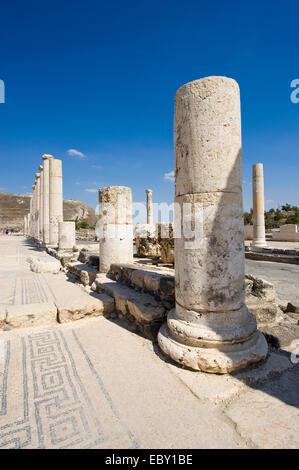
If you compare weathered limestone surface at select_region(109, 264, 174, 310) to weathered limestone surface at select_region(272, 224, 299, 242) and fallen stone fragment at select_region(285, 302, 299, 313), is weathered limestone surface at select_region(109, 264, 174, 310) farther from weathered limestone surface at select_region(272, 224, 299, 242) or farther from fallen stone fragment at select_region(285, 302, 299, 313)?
weathered limestone surface at select_region(272, 224, 299, 242)

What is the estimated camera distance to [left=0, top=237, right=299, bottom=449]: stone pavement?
5.47ft

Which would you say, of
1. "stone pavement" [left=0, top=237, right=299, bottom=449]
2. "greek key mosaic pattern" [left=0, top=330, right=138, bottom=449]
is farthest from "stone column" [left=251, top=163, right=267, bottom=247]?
"greek key mosaic pattern" [left=0, top=330, right=138, bottom=449]

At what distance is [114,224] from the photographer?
570cm

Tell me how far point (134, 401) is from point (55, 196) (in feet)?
49.8

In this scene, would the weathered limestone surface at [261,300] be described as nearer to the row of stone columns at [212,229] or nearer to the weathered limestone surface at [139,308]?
the row of stone columns at [212,229]

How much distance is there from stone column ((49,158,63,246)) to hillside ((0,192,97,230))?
50.8 m

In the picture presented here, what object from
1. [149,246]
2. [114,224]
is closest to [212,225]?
[114,224]

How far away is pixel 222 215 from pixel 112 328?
89.4 inches

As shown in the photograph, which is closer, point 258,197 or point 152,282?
point 152,282

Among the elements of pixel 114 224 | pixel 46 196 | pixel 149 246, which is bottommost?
pixel 149 246

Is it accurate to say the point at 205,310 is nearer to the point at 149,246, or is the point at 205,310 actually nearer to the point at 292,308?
the point at 292,308

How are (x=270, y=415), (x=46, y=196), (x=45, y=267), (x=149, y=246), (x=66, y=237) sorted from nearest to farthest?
(x=270, y=415), (x=45, y=267), (x=149, y=246), (x=66, y=237), (x=46, y=196)

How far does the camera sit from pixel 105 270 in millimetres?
5742

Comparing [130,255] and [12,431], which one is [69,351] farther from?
[130,255]
